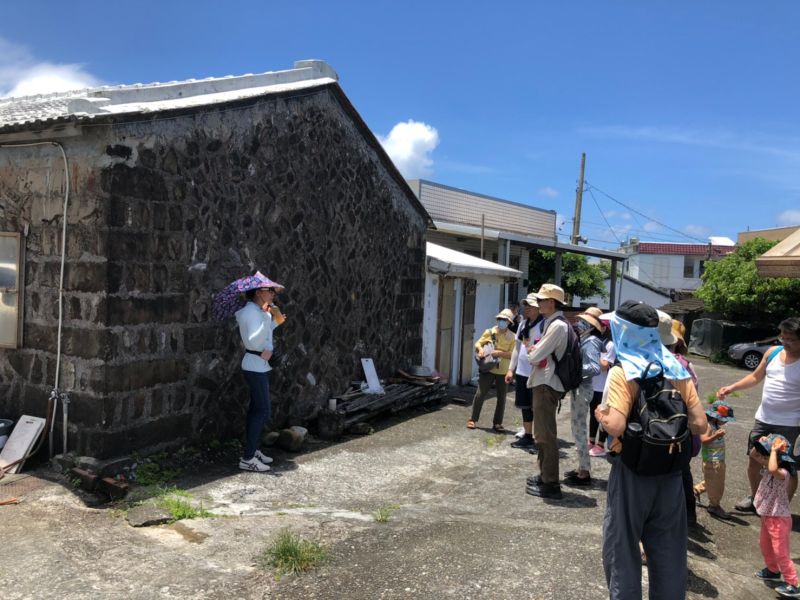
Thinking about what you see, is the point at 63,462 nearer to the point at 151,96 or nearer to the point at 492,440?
the point at 151,96

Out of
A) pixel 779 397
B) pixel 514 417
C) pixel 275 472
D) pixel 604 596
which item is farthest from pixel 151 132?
pixel 514 417

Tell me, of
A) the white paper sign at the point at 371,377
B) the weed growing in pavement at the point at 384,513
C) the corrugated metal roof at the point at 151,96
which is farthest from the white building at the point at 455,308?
the weed growing in pavement at the point at 384,513

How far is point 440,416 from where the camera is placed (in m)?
9.72

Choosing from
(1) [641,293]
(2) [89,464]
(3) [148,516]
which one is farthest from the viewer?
(1) [641,293]

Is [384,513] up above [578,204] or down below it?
below

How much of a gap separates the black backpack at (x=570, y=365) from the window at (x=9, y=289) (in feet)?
16.0

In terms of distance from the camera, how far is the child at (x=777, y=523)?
423 centimetres

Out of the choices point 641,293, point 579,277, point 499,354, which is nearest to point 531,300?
point 499,354

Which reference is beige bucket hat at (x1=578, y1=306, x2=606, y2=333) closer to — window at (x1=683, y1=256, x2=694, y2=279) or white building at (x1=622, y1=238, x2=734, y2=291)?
white building at (x1=622, y1=238, x2=734, y2=291)

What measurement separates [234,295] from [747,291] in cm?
2126

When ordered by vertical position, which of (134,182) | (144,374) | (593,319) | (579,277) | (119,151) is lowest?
(144,374)

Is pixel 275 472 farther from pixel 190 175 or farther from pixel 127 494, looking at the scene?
pixel 190 175

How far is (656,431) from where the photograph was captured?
3.29 meters

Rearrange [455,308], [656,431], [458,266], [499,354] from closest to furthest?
1. [656,431]
2. [499,354]
3. [458,266]
4. [455,308]
